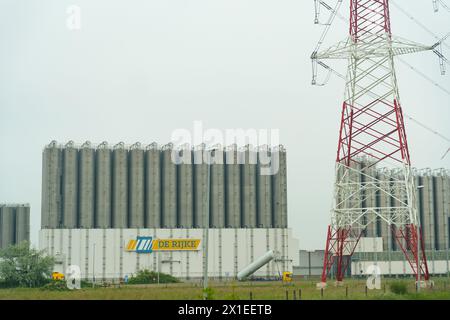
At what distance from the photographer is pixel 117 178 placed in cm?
9056

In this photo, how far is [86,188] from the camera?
292 feet

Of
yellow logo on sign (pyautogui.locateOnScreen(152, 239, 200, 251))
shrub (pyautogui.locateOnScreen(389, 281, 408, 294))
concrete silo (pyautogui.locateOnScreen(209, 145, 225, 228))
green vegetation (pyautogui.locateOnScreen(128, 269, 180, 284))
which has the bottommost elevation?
green vegetation (pyautogui.locateOnScreen(128, 269, 180, 284))

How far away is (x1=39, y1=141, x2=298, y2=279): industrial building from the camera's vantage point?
286 feet

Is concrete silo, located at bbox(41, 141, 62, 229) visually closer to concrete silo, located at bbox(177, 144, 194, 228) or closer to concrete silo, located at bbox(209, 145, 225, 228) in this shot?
concrete silo, located at bbox(177, 144, 194, 228)

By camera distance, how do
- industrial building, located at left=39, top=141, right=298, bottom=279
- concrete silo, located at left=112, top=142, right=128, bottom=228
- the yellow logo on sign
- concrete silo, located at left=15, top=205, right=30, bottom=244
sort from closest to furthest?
industrial building, located at left=39, top=141, right=298, bottom=279, the yellow logo on sign, concrete silo, located at left=112, top=142, right=128, bottom=228, concrete silo, located at left=15, top=205, right=30, bottom=244

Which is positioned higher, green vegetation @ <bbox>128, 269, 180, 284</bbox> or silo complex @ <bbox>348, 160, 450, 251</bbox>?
silo complex @ <bbox>348, 160, 450, 251</bbox>

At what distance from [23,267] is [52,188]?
17.8m

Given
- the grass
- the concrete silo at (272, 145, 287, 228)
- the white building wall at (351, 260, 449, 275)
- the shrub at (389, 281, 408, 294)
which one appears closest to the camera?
the grass

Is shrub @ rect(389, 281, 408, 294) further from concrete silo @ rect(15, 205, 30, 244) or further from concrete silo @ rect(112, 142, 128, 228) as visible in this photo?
concrete silo @ rect(15, 205, 30, 244)

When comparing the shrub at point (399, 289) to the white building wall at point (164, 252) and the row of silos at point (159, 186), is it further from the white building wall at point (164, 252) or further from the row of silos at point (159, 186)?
the white building wall at point (164, 252)

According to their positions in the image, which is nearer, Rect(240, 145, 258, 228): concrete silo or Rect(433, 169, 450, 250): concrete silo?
Rect(240, 145, 258, 228): concrete silo

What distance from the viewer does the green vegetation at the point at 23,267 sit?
7012cm

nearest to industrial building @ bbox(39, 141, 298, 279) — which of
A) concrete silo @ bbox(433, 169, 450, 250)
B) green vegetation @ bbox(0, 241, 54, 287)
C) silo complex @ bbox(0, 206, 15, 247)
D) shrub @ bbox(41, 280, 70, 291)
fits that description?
green vegetation @ bbox(0, 241, 54, 287)

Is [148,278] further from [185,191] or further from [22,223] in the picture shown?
[22,223]
